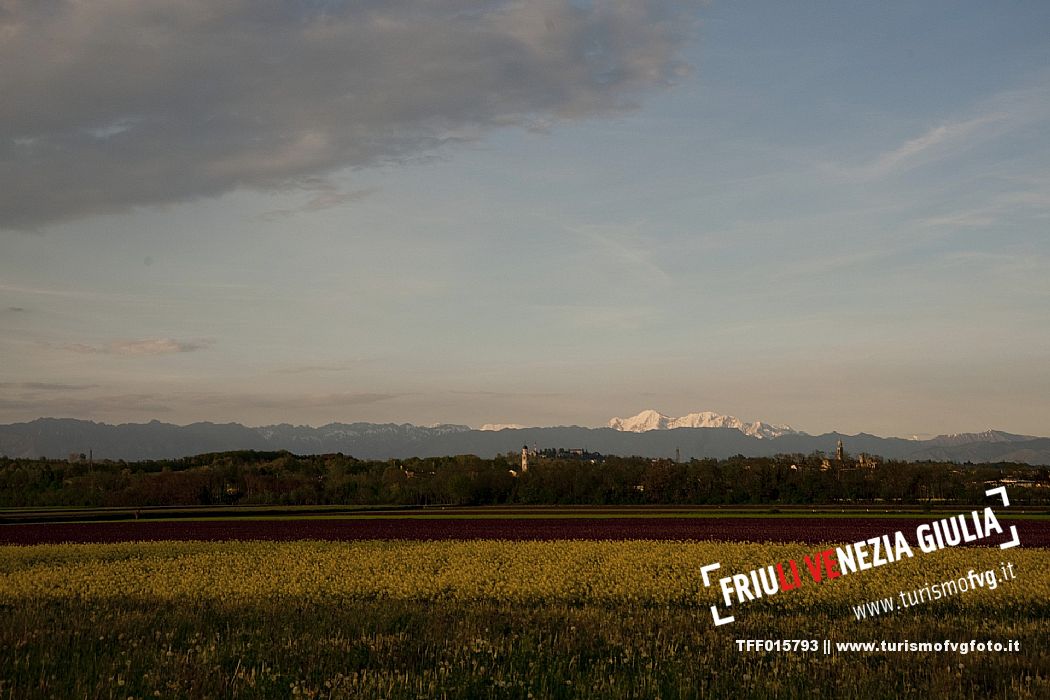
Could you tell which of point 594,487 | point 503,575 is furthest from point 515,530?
point 594,487

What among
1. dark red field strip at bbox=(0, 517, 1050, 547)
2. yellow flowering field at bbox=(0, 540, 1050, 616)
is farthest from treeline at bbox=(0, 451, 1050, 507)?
yellow flowering field at bbox=(0, 540, 1050, 616)

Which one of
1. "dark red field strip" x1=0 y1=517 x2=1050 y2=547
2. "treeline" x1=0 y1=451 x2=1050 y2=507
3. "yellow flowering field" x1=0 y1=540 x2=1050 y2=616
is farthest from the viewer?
"treeline" x1=0 y1=451 x2=1050 y2=507

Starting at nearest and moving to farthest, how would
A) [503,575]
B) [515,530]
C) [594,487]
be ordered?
[503,575] < [515,530] < [594,487]

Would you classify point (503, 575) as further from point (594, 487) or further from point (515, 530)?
point (594, 487)

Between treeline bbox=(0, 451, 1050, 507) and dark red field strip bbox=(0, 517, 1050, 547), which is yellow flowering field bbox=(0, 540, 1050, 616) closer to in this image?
dark red field strip bbox=(0, 517, 1050, 547)

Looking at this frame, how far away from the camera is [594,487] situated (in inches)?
3819

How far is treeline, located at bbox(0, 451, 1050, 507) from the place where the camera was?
90.2m

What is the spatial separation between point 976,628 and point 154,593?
59.9 ft

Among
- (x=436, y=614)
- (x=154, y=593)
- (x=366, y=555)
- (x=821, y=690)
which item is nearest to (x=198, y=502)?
(x=366, y=555)

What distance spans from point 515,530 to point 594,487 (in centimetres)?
4993

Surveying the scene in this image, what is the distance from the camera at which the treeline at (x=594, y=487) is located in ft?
296

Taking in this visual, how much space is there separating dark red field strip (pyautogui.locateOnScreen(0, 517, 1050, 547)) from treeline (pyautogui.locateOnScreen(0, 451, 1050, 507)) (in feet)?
122

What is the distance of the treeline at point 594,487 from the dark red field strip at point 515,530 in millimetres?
37131

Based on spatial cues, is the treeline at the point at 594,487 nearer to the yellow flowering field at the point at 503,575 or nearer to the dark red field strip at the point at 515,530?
the dark red field strip at the point at 515,530
